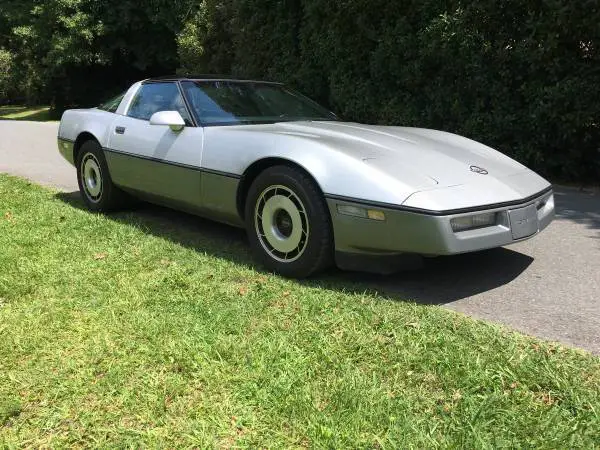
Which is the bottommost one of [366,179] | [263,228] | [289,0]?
[263,228]

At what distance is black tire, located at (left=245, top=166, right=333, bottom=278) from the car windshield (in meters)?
0.83

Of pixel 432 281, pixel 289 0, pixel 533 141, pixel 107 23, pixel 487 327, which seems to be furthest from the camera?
pixel 107 23

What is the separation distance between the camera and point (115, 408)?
231cm

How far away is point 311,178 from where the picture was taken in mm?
3490

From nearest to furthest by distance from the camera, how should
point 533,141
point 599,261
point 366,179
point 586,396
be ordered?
point 586,396
point 366,179
point 599,261
point 533,141

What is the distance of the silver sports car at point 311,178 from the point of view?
A: 3193 mm

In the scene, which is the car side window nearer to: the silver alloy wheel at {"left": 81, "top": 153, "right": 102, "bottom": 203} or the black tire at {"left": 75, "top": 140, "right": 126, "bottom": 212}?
the black tire at {"left": 75, "top": 140, "right": 126, "bottom": 212}

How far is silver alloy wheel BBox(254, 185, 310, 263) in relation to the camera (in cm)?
357

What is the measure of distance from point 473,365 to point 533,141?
5.11m

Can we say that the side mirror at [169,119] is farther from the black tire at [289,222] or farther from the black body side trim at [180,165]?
the black tire at [289,222]

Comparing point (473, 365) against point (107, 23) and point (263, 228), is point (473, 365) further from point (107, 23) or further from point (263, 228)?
point (107, 23)

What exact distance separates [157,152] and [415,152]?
202 centimetres

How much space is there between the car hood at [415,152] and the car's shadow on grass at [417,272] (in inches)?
24.9

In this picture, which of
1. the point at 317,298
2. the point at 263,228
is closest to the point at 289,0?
the point at 263,228
